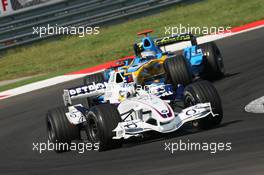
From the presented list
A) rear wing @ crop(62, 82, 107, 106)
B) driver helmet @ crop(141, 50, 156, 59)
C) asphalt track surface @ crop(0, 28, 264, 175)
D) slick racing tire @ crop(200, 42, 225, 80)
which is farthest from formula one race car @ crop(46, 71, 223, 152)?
slick racing tire @ crop(200, 42, 225, 80)

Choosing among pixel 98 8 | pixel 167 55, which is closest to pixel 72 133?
pixel 167 55

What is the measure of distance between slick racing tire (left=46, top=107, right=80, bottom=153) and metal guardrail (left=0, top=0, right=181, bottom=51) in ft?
50.0

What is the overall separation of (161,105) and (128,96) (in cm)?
130

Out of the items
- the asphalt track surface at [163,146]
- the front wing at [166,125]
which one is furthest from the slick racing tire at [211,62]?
the front wing at [166,125]

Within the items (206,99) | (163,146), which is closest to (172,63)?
(206,99)

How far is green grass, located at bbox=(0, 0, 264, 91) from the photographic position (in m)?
25.2

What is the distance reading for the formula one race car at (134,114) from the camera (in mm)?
11031

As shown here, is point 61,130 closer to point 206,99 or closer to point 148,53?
point 206,99

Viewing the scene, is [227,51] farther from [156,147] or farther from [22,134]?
[156,147]

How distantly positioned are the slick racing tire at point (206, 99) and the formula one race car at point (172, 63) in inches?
63.6

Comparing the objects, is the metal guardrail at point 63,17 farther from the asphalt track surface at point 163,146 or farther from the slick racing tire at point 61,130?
the slick racing tire at point 61,130

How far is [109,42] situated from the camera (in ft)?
89.0

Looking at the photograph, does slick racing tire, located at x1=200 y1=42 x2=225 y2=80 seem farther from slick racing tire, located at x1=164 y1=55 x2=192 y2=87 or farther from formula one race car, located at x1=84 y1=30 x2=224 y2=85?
slick racing tire, located at x1=164 y1=55 x2=192 y2=87

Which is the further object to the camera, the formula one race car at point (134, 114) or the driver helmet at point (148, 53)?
the driver helmet at point (148, 53)
